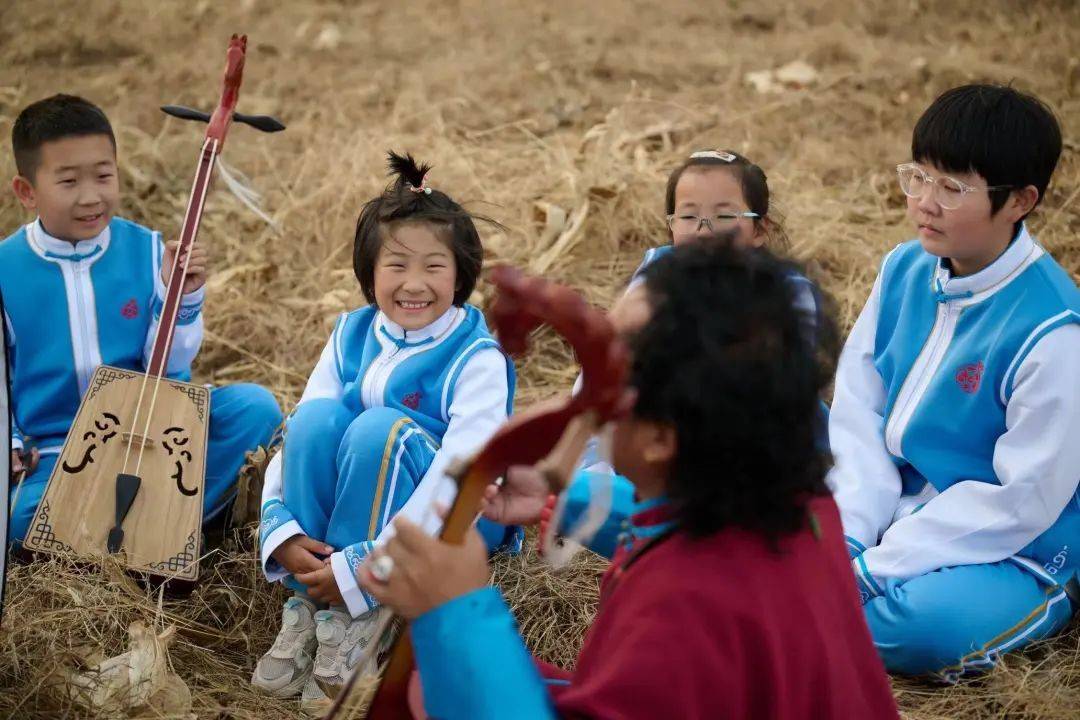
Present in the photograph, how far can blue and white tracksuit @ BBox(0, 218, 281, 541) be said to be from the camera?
11.9 feet

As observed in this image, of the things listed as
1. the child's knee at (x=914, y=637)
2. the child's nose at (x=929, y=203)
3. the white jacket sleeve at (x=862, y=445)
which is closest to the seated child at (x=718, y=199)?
the white jacket sleeve at (x=862, y=445)

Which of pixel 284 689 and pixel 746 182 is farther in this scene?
pixel 746 182

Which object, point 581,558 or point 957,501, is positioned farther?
point 581,558

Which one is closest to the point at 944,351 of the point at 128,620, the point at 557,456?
the point at 557,456

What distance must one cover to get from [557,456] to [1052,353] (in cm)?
177

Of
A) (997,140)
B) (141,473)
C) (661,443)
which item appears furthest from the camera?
(141,473)

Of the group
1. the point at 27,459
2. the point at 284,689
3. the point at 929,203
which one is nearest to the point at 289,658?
the point at 284,689

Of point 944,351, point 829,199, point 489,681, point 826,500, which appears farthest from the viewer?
point 829,199

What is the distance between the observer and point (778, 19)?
27.3ft

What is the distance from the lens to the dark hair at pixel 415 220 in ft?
10.9

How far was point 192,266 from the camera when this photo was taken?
357 centimetres

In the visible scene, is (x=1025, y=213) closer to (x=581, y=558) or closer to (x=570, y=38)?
(x=581, y=558)

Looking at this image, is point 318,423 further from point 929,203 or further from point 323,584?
point 929,203

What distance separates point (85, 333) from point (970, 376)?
2648 millimetres
